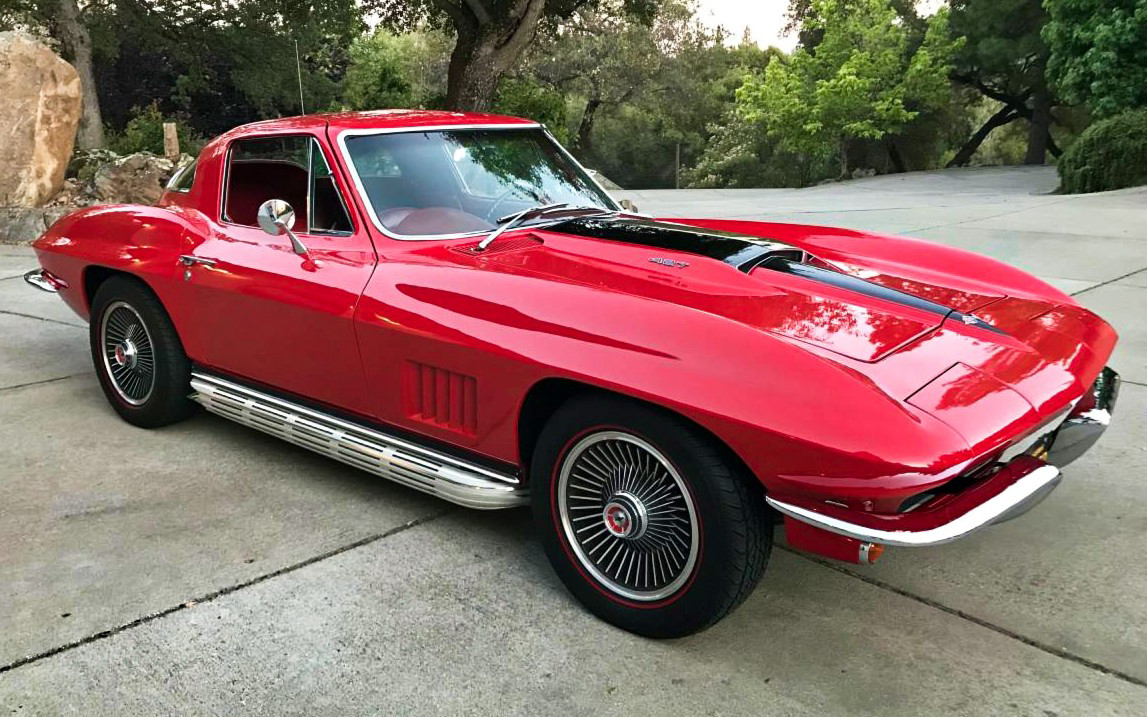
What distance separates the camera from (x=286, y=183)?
13.1 ft

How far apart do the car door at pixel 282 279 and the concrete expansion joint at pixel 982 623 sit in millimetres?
1708

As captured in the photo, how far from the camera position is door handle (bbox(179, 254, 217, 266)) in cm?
388

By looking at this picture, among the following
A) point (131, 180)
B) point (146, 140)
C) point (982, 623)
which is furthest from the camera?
point (146, 140)

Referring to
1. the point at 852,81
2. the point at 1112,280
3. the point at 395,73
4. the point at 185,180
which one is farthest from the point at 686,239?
the point at 852,81

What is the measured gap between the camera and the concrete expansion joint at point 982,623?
251cm

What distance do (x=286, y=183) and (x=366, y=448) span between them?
1.36m

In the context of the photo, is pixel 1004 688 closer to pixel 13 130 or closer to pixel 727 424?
pixel 727 424

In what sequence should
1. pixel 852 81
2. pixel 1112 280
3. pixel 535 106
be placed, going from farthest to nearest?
pixel 852 81 < pixel 535 106 < pixel 1112 280

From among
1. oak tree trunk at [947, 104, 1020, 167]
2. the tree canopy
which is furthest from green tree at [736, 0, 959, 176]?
oak tree trunk at [947, 104, 1020, 167]

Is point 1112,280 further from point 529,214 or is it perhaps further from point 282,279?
point 282,279

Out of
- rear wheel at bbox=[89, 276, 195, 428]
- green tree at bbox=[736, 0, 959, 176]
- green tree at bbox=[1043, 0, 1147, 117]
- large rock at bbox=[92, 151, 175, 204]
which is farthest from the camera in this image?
green tree at bbox=[736, 0, 959, 176]

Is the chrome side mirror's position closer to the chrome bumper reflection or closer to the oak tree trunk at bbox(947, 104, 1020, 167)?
the chrome bumper reflection

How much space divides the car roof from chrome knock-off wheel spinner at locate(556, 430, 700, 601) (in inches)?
70.2

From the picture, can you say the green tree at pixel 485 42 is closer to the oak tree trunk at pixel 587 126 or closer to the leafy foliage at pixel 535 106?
the leafy foliage at pixel 535 106
